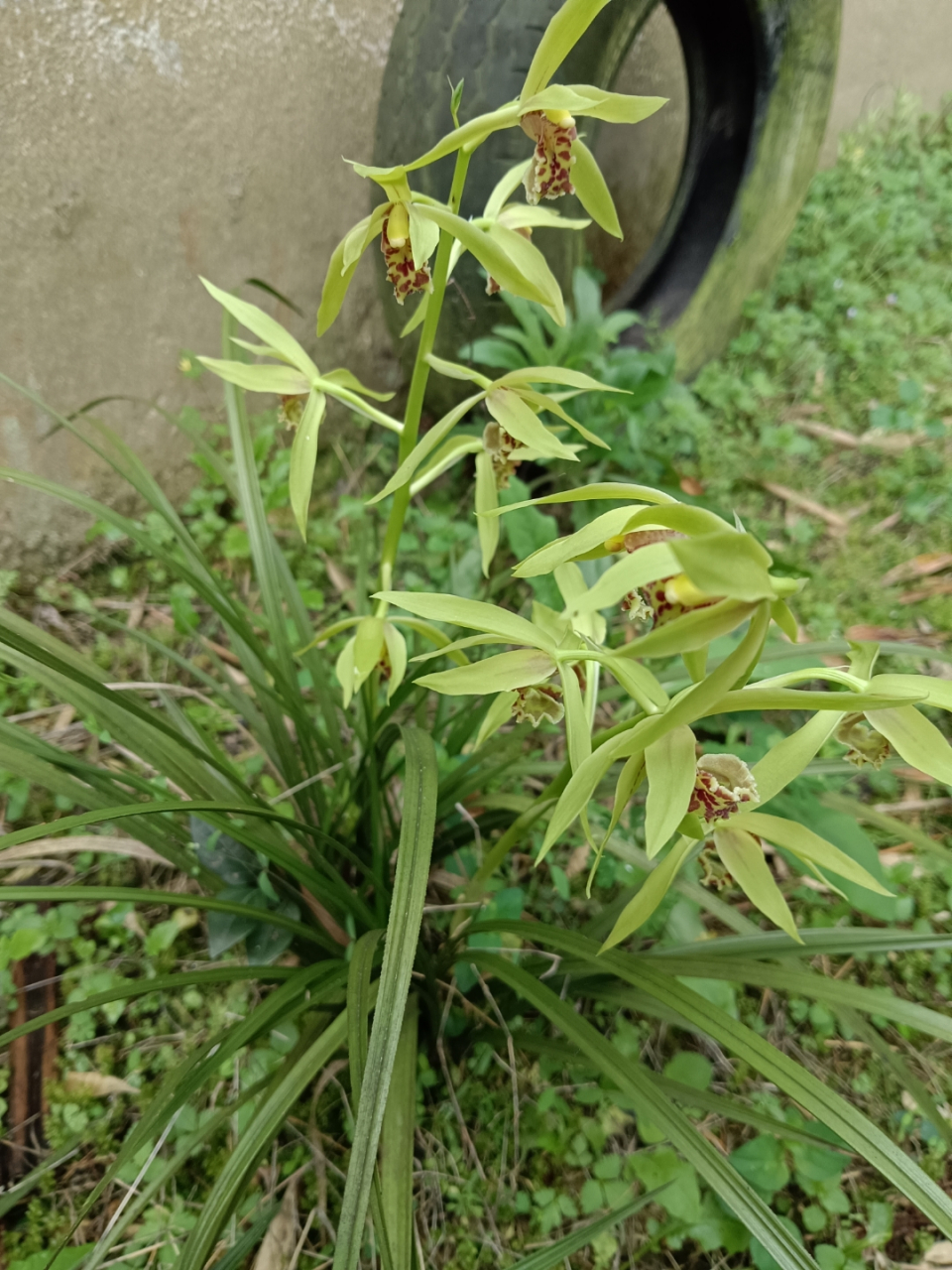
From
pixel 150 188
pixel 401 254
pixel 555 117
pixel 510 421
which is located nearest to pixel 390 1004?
pixel 510 421

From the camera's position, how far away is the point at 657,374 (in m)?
1.88

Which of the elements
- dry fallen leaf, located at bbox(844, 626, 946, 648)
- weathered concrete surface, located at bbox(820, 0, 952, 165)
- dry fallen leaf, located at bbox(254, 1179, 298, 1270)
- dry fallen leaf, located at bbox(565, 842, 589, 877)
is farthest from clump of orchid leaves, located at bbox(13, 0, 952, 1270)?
weathered concrete surface, located at bbox(820, 0, 952, 165)

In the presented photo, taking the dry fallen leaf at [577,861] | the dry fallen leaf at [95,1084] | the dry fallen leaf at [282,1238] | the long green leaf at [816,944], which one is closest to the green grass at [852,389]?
the dry fallen leaf at [577,861]

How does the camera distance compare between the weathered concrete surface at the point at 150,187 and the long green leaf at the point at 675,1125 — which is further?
the weathered concrete surface at the point at 150,187

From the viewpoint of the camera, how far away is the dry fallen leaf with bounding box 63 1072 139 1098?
1.22 metres

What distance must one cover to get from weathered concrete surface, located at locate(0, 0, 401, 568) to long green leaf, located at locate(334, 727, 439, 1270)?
150 cm

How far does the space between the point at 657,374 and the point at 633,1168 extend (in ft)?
5.76

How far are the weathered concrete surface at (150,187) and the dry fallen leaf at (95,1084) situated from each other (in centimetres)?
119

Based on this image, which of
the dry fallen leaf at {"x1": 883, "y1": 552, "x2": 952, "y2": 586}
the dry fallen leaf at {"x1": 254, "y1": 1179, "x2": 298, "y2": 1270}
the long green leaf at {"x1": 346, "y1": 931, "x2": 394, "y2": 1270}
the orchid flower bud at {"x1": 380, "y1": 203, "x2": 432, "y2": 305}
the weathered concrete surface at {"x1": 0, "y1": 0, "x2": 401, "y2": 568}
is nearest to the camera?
the long green leaf at {"x1": 346, "y1": 931, "x2": 394, "y2": 1270}

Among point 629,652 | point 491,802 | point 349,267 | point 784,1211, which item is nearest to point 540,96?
point 349,267

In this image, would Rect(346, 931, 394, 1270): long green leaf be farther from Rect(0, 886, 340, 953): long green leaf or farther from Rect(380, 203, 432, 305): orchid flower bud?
Rect(380, 203, 432, 305): orchid flower bud

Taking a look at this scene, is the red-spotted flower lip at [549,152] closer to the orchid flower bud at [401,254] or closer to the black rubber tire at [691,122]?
the orchid flower bud at [401,254]

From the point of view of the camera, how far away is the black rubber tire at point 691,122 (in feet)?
5.12

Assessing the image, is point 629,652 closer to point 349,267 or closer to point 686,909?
point 349,267
